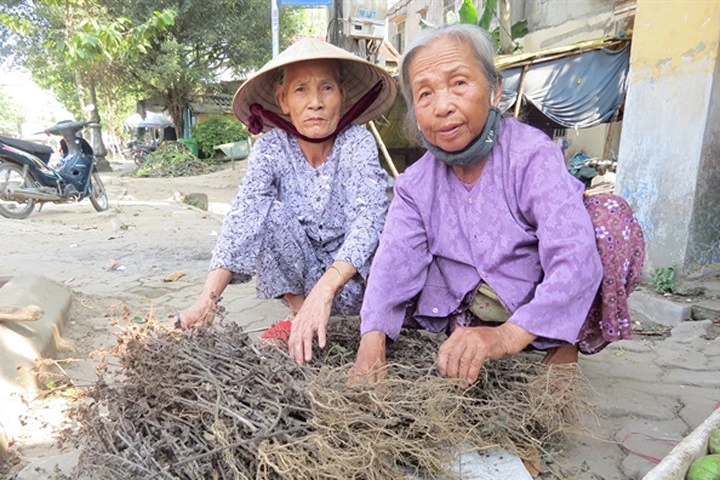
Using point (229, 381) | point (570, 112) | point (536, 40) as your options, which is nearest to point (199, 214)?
point (570, 112)


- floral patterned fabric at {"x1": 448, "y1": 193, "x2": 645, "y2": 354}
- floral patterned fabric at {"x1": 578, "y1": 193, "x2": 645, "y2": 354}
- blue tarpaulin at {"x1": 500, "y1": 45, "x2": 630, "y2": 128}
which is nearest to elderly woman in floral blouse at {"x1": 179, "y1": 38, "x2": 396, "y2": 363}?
A: floral patterned fabric at {"x1": 448, "y1": 193, "x2": 645, "y2": 354}

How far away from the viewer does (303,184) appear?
2.29 meters

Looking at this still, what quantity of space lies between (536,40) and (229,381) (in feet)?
36.2

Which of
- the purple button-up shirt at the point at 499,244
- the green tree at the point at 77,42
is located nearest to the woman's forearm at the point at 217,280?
the purple button-up shirt at the point at 499,244

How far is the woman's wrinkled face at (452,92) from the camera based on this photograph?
1597 mm

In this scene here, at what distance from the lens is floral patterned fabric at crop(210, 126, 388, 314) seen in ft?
6.92

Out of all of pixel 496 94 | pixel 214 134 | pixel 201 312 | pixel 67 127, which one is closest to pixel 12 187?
pixel 67 127

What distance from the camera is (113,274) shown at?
410 cm

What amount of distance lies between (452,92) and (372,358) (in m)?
0.89

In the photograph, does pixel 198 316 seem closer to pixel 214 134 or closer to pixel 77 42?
pixel 77 42

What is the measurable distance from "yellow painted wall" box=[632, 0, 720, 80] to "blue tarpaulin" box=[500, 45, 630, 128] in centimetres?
275

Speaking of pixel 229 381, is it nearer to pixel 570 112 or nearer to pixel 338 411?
pixel 338 411

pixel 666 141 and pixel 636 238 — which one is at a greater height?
pixel 666 141

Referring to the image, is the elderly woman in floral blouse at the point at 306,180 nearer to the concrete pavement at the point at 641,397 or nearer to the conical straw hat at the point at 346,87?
the conical straw hat at the point at 346,87
